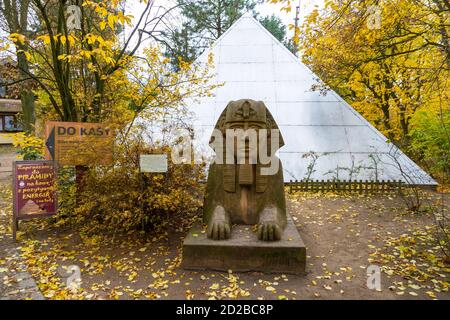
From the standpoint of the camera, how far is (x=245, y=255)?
4.02 meters

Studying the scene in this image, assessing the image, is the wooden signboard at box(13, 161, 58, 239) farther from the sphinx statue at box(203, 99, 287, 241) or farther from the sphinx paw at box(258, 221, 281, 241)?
the sphinx paw at box(258, 221, 281, 241)

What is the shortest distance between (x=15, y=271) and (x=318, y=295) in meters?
4.00

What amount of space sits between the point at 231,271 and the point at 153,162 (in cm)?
195

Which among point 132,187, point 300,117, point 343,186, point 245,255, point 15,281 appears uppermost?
point 300,117

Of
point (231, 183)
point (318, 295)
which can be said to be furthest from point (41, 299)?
point (318, 295)

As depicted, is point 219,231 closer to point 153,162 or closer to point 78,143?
point 153,162

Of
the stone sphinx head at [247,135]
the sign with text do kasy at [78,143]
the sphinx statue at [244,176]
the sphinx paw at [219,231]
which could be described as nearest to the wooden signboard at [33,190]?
the sign with text do kasy at [78,143]

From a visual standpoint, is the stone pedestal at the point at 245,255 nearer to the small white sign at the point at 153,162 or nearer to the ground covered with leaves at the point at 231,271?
the ground covered with leaves at the point at 231,271

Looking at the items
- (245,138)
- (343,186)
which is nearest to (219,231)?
(245,138)

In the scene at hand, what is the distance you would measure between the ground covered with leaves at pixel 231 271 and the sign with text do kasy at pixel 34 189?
48 cm

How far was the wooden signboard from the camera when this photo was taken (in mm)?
5109

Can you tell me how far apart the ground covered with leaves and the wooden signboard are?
1.47ft

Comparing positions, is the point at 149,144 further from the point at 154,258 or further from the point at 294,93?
the point at 294,93

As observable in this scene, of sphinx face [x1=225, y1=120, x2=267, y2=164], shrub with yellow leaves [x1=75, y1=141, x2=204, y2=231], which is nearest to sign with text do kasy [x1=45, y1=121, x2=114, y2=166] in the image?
shrub with yellow leaves [x1=75, y1=141, x2=204, y2=231]
